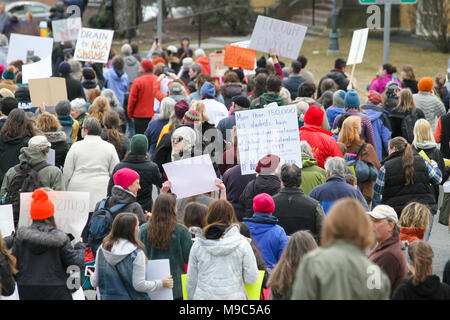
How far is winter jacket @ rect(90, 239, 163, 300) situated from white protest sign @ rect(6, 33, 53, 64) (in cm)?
959

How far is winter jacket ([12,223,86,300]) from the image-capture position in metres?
5.29

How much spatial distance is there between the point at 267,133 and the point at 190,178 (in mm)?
1315

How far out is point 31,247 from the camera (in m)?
5.29

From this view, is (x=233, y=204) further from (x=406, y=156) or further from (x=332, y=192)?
(x=406, y=156)

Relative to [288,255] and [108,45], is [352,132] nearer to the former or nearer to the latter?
[288,255]

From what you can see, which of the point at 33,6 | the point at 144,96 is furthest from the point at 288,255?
the point at 33,6

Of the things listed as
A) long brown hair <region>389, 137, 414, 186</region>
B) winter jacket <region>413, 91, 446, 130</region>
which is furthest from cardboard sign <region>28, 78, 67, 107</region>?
winter jacket <region>413, 91, 446, 130</region>

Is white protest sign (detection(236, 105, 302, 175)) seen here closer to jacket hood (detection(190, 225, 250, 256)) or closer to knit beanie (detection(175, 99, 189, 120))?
knit beanie (detection(175, 99, 189, 120))

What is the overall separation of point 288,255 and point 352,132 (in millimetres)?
3983

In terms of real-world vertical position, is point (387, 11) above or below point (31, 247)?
above

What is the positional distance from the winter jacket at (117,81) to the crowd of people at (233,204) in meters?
2.49

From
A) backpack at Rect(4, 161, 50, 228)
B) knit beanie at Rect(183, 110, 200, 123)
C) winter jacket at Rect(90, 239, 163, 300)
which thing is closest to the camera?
winter jacket at Rect(90, 239, 163, 300)

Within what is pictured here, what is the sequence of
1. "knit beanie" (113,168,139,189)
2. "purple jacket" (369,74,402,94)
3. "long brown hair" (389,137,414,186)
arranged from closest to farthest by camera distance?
1. "knit beanie" (113,168,139,189)
2. "long brown hair" (389,137,414,186)
3. "purple jacket" (369,74,402,94)
